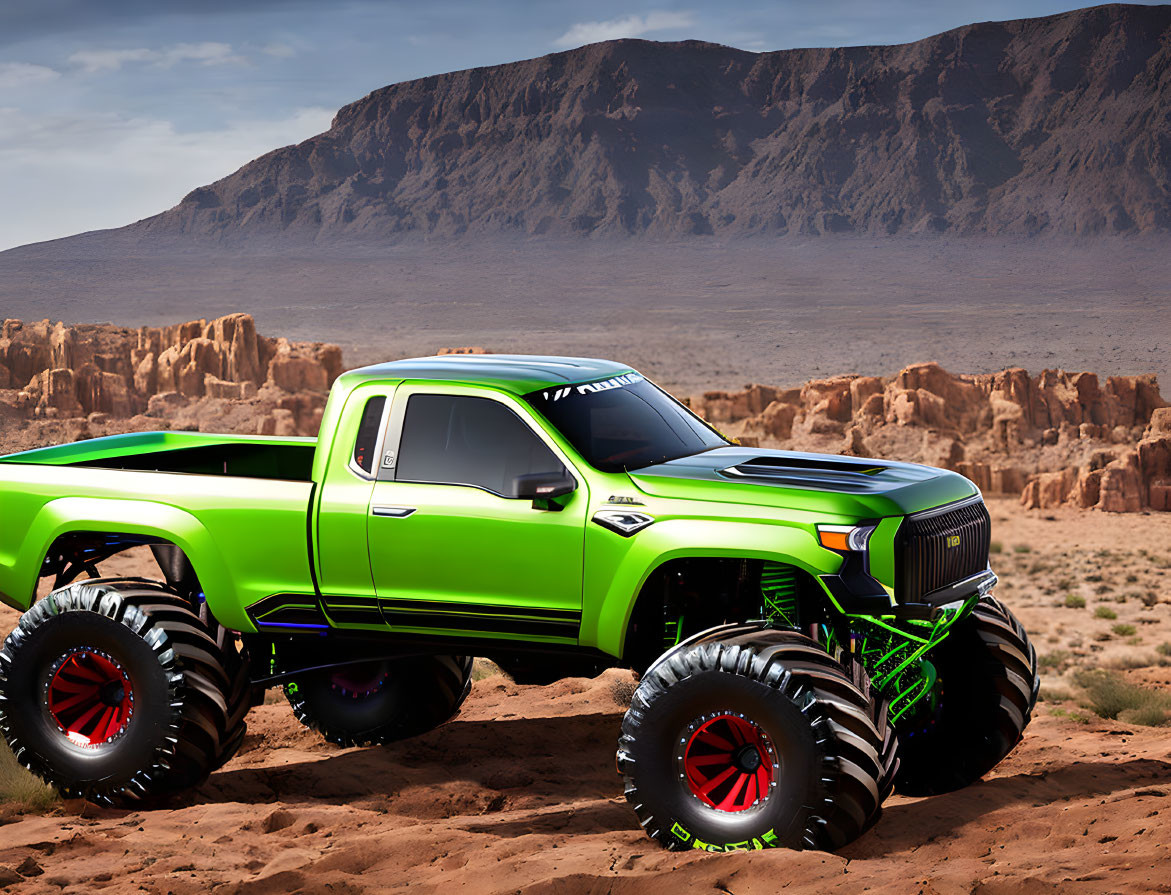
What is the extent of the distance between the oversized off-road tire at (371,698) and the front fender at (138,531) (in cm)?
210

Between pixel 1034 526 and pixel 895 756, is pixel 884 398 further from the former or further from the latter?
pixel 895 756

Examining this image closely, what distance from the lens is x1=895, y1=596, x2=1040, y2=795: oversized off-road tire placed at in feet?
26.9

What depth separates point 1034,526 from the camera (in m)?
37.9

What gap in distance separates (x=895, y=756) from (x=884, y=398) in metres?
44.3

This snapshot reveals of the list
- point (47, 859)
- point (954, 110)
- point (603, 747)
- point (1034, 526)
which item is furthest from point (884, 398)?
point (954, 110)

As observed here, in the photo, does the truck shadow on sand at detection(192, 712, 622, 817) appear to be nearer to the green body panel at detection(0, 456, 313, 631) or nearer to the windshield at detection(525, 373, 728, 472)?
the green body panel at detection(0, 456, 313, 631)

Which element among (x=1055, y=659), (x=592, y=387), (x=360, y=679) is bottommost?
(x=1055, y=659)

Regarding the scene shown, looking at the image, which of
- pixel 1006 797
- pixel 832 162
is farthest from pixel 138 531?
pixel 832 162

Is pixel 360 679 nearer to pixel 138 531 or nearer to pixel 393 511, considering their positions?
pixel 138 531

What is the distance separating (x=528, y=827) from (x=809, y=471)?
2623 mm

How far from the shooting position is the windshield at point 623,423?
756cm

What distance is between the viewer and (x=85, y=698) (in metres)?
8.38

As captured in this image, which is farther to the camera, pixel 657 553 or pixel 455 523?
pixel 455 523

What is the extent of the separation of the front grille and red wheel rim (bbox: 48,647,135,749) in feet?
15.2
